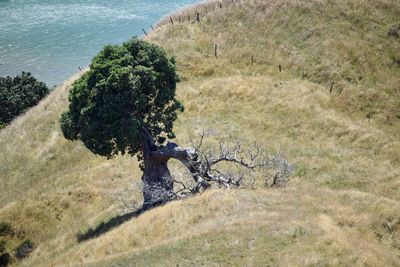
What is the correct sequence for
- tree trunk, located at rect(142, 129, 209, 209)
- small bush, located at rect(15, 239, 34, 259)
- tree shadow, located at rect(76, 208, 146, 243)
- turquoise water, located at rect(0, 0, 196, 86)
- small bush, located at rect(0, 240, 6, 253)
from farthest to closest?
turquoise water, located at rect(0, 0, 196, 86), small bush, located at rect(0, 240, 6, 253), small bush, located at rect(15, 239, 34, 259), tree shadow, located at rect(76, 208, 146, 243), tree trunk, located at rect(142, 129, 209, 209)

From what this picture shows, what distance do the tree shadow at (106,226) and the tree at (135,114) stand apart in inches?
45.9

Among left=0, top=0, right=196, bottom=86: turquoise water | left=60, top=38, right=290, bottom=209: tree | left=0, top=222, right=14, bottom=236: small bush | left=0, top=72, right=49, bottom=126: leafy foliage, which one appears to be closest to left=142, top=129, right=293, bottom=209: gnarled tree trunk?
left=60, top=38, right=290, bottom=209: tree

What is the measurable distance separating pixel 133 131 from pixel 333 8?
122 feet

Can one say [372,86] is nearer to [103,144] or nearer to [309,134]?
[309,134]

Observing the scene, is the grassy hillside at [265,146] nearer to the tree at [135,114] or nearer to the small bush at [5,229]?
the small bush at [5,229]

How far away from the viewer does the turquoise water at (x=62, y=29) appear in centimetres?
8881

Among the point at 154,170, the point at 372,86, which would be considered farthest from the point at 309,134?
the point at 154,170

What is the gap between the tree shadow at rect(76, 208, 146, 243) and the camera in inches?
1178

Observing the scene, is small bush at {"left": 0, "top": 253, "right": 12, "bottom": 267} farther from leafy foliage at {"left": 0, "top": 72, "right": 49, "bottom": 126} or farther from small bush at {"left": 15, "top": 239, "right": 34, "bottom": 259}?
leafy foliage at {"left": 0, "top": 72, "right": 49, "bottom": 126}

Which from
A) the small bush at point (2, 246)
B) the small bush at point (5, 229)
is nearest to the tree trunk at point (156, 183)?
the small bush at point (2, 246)

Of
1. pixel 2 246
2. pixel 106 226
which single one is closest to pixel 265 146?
pixel 106 226

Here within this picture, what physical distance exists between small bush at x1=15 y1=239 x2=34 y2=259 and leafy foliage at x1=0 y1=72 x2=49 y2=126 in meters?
30.2

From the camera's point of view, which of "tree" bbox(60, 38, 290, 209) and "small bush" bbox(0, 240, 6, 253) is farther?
"small bush" bbox(0, 240, 6, 253)

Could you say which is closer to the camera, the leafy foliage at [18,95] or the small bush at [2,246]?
the small bush at [2,246]
